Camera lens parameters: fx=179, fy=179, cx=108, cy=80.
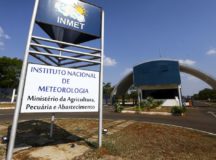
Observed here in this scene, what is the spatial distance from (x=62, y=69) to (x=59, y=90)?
0.64 m

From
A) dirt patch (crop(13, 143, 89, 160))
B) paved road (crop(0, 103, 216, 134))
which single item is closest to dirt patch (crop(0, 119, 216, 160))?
dirt patch (crop(13, 143, 89, 160))

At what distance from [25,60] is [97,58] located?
2.48 m

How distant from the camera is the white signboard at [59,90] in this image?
4.77 metres

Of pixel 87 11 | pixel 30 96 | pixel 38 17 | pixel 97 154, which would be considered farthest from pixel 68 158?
pixel 87 11

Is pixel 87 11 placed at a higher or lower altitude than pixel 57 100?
higher

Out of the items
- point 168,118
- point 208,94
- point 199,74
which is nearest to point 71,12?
point 168,118

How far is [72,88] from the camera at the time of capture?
5578 millimetres

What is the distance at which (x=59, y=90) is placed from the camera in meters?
5.31

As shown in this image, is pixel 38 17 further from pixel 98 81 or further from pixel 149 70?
pixel 149 70

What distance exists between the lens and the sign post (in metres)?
4.75

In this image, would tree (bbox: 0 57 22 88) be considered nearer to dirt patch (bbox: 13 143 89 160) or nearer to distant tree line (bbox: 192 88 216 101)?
dirt patch (bbox: 13 143 89 160)

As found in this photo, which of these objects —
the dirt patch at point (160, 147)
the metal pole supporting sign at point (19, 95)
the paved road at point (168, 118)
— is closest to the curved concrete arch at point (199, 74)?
the paved road at point (168, 118)

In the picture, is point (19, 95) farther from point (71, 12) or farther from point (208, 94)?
point (208, 94)

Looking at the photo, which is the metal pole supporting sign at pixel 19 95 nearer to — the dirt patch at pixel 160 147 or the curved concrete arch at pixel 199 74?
the dirt patch at pixel 160 147
